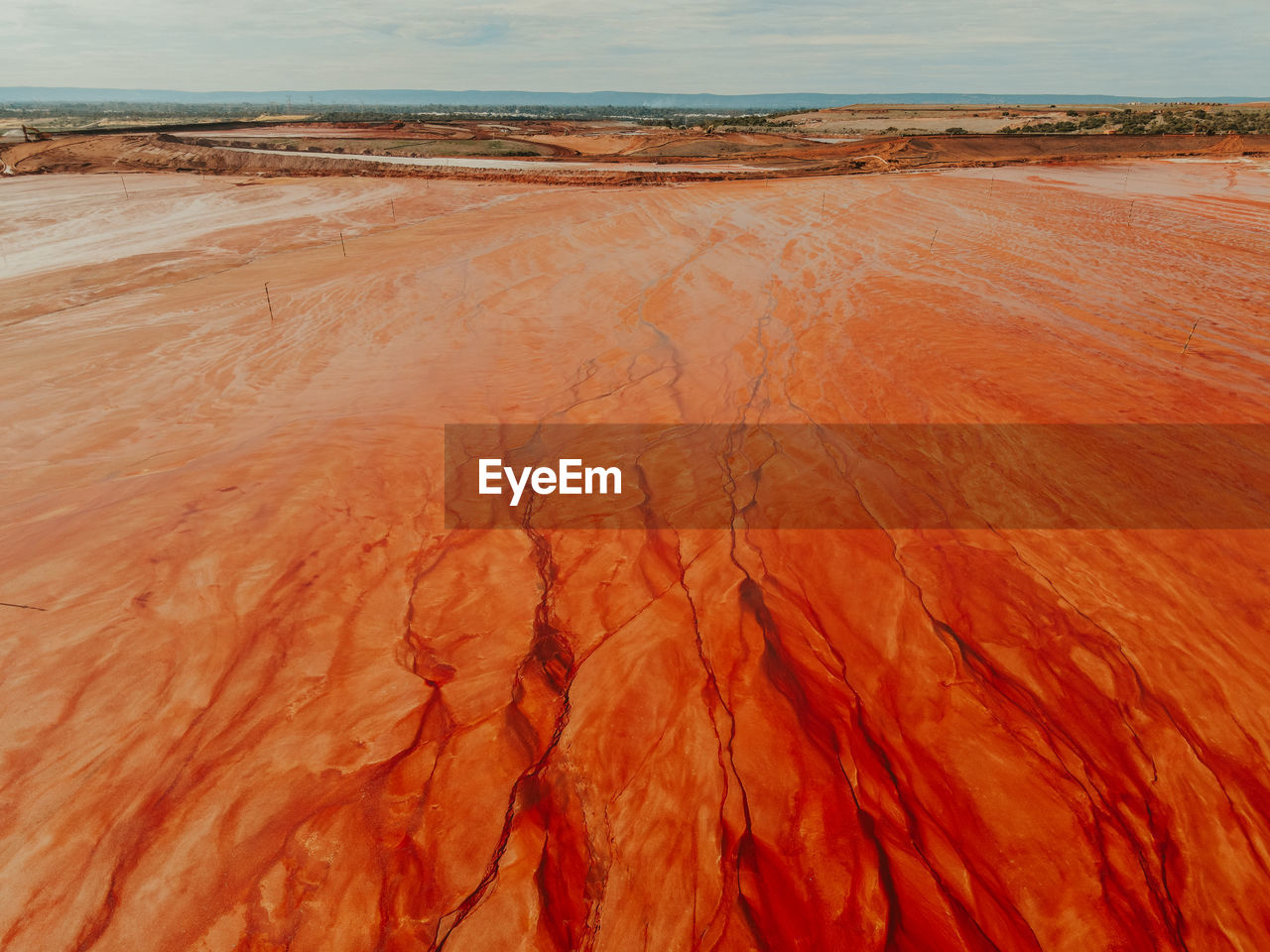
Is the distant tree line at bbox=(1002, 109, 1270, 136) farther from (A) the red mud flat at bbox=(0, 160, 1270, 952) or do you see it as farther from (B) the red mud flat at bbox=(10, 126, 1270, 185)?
(A) the red mud flat at bbox=(0, 160, 1270, 952)

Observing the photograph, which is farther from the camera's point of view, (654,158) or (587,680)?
(654,158)
